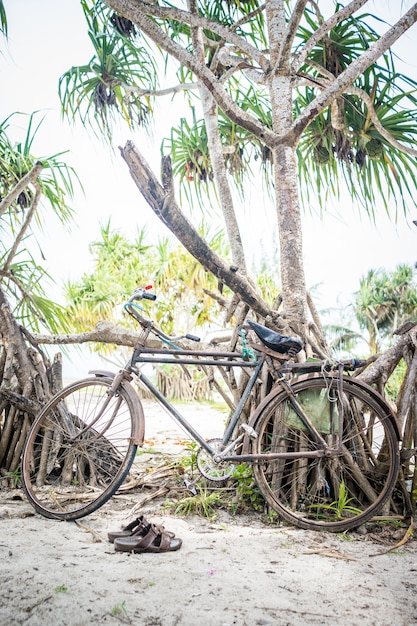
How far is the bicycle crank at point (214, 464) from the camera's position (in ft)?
7.63

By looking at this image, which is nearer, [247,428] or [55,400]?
[247,428]

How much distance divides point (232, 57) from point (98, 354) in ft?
38.5

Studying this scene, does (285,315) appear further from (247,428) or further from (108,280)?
(108,280)

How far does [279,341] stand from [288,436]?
55 centimetres

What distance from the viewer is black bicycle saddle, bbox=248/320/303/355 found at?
2.31 meters

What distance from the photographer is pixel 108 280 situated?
14.4 metres

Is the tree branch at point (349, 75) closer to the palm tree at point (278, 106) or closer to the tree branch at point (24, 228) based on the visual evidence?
the palm tree at point (278, 106)

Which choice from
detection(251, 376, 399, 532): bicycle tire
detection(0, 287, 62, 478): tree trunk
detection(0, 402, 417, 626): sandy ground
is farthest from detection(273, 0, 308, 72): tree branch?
detection(0, 402, 417, 626): sandy ground

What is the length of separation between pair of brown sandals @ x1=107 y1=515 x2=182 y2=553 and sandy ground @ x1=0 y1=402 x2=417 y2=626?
0.03 m

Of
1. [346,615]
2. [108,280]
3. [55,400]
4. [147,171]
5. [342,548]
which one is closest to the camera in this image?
[346,615]

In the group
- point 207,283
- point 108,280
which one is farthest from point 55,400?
point 108,280

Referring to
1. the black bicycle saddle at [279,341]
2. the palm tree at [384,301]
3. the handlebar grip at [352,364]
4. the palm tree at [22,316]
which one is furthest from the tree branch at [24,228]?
the palm tree at [384,301]

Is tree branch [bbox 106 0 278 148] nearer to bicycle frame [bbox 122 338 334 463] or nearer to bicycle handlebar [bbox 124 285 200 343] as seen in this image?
bicycle handlebar [bbox 124 285 200 343]

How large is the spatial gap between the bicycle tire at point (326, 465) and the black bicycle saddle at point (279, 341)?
179mm
